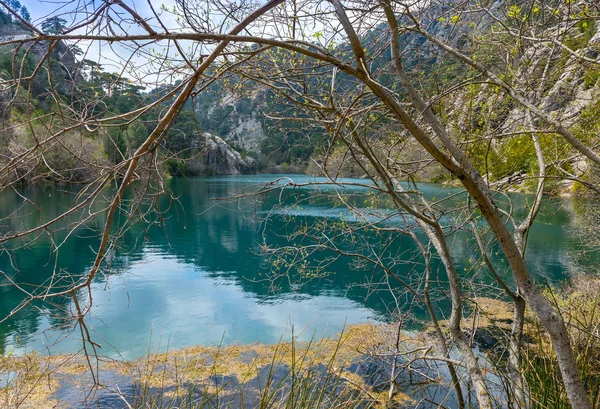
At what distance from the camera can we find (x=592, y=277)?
862 cm

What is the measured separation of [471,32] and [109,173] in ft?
10.1

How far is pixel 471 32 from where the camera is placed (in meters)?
3.49

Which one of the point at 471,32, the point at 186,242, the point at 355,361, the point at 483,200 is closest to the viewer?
the point at 483,200

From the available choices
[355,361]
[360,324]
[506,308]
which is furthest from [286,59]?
[506,308]

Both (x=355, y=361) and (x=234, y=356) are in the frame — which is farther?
(x=234, y=356)

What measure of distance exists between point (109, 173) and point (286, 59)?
179cm

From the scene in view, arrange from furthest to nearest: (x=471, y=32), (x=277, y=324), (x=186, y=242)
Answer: (x=186, y=242), (x=277, y=324), (x=471, y=32)

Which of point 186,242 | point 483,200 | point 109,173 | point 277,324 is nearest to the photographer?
point 109,173

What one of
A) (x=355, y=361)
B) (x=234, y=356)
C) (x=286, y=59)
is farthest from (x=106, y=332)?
(x=286, y=59)

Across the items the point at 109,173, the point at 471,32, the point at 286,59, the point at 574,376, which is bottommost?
the point at 574,376

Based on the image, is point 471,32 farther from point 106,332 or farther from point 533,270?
point 533,270

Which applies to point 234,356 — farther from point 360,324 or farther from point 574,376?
point 574,376

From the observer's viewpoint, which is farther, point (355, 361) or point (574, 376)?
point (355, 361)

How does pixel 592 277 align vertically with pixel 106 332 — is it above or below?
above
